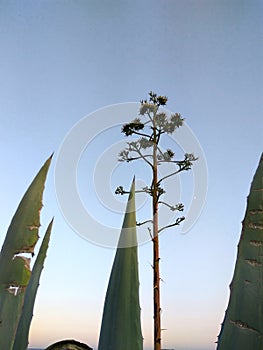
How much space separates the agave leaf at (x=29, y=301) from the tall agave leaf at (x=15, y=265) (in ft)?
0.75

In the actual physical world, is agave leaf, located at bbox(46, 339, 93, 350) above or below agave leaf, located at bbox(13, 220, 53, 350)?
below

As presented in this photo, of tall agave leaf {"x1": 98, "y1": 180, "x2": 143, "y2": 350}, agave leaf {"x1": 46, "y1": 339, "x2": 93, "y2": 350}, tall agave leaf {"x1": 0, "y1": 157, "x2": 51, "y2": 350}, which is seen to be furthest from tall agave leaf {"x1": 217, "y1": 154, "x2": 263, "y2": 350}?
tall agave leaf {"x1": 0, "y1": 157, "x2": 51, "y2": 350}

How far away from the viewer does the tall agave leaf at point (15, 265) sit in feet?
2.61

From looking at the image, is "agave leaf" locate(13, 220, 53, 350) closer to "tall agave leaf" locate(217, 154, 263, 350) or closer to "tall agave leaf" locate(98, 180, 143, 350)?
"tall agave leaf" locate(98, 180, 143, 350)

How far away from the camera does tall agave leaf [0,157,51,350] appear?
0.79m

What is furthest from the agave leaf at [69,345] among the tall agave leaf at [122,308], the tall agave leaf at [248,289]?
the tall agave leaf at [248,289]

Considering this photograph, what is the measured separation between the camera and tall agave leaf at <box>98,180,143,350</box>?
98 cm

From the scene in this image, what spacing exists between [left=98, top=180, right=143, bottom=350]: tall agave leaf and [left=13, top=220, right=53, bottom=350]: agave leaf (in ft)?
0.66

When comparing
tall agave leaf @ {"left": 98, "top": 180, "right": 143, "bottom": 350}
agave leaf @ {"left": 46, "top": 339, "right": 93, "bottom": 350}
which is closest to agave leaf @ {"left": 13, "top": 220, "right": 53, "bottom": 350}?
agave leaf @ {"left": 46, "top": 339, "right": 93, "bottom": 350}

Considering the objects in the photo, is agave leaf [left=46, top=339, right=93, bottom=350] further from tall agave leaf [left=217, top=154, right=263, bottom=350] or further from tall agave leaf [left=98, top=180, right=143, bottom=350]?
tall agave leaf [left=217, top=154, right=263, bottom=350]

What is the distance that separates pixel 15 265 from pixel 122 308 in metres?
0.33

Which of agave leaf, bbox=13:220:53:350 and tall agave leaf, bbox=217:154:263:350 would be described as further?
agave leaf, bbox=13:220:53:350

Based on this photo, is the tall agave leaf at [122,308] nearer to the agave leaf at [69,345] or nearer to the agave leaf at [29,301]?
the agave leaf at [69,345]

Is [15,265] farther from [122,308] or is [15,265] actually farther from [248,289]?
[248,289]
